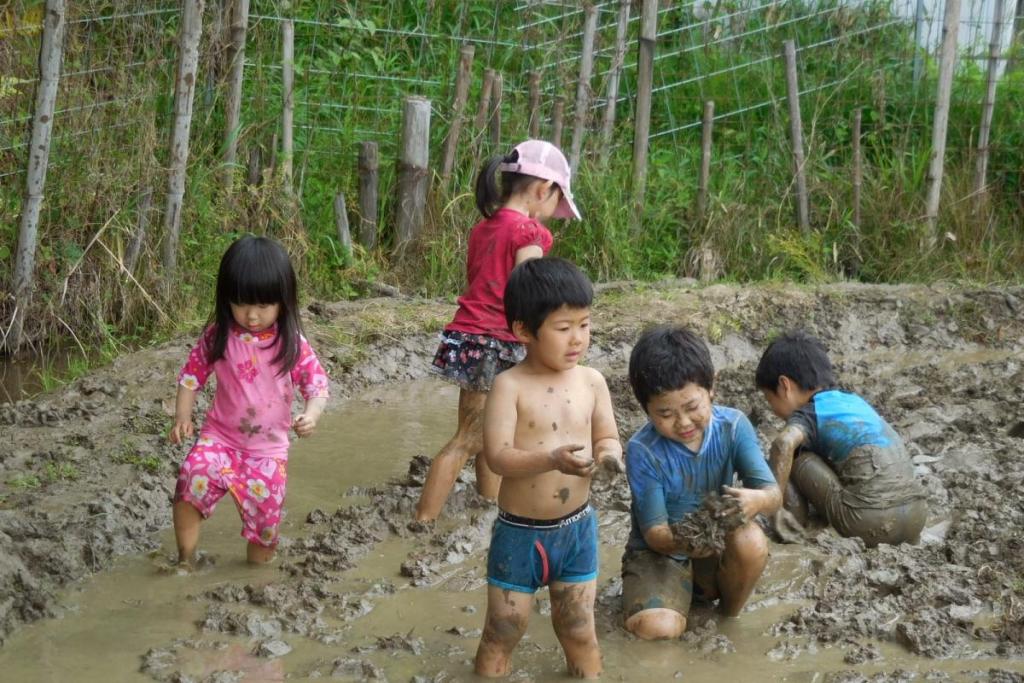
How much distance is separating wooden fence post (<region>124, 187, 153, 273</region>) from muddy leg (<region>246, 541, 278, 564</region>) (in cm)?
334

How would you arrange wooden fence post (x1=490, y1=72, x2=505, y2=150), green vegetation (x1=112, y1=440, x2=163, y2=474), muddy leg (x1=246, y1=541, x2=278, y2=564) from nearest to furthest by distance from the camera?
muddy leg (x1=246, y1=541, x2=278, y2=564), green vegetation (x1=112, y1=440, x2=163, y2=474), wooden fence post (x1=490, y1=72, x2=505, y2=150)

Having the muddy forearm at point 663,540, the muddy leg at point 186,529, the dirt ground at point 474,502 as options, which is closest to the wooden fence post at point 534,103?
the dirt ground at point 474,502

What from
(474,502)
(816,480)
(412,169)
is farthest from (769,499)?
(412,169)

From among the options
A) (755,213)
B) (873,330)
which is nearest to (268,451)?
(873,330)

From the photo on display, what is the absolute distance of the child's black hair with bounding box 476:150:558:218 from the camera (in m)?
4.93

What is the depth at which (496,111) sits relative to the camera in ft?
30.0

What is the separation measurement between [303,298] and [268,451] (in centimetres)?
356

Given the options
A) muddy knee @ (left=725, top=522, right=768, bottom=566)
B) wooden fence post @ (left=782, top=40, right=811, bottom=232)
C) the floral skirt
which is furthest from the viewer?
wooden fence post @ (left=782, top=40, right=811, bottom=232)

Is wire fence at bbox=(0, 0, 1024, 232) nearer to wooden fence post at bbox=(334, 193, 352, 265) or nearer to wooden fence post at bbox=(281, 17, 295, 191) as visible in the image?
wooden fence post at bbox=(281, 17, 295, 191)

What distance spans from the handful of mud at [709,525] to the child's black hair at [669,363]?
0.35 metres

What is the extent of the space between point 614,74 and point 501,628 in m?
6.75

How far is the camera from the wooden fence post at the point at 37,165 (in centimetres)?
669

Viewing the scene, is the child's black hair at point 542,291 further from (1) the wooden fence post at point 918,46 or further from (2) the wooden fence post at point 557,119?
(1) the wooden fence post at point 918,46

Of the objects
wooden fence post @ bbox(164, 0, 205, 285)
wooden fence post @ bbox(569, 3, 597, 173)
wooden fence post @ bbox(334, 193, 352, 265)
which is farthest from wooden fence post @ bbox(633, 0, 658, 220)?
wooden fence post @ bbox(164, 0, 205, 285)
